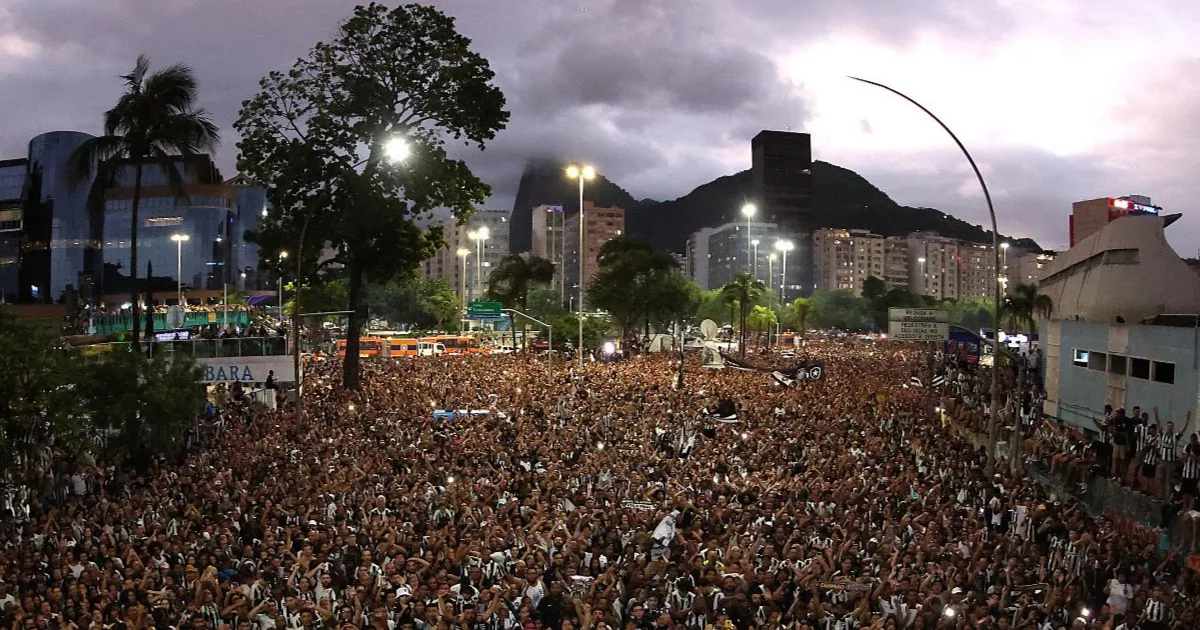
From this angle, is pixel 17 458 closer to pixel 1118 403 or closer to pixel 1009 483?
pixel 1009 483

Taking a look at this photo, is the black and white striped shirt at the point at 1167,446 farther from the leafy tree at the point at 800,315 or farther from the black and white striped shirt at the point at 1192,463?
the leafy tree at the point at 800,315

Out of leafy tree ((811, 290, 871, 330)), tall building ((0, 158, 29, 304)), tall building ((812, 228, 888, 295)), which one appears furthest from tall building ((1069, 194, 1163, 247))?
tall building ((812, 228, 888, 295))

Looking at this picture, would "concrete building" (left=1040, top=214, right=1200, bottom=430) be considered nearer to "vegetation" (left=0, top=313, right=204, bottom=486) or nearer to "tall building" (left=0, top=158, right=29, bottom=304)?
"vegetation" (left=0, top=313, right=204, bottom=486)

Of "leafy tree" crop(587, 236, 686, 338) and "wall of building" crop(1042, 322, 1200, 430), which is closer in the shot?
"wall of building" crop(1042, 322, 1200, 430)

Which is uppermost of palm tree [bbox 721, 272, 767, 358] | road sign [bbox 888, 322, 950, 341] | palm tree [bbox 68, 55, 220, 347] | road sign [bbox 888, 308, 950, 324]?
palm tree [bbox 68, 55, 220, 347]

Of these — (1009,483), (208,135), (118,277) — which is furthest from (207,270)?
(1009,483)

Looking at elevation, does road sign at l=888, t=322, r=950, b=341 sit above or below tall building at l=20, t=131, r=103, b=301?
below

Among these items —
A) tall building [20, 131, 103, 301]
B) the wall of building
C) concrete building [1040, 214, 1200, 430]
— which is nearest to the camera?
the wall of building
